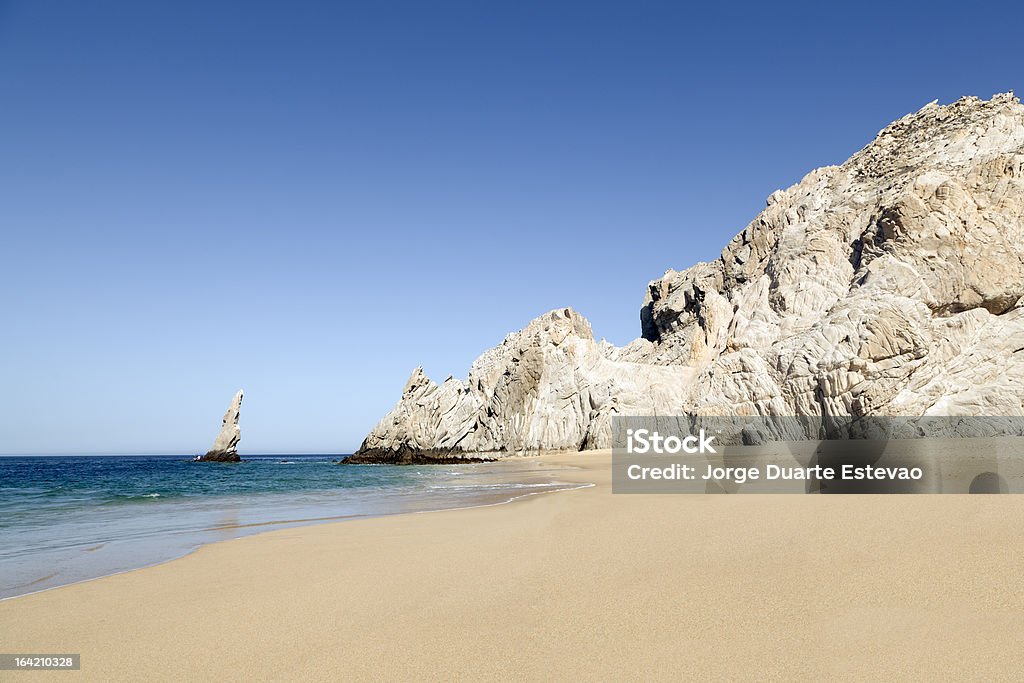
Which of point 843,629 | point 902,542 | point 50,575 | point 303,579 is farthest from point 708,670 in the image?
point 50,575

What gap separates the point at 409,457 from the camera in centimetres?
6144

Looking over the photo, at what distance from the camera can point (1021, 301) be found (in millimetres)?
27219

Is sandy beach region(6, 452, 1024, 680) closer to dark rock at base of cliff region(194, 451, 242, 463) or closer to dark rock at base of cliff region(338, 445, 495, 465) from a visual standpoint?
dark rock at base of cliff region(338, 445, 495, 465)

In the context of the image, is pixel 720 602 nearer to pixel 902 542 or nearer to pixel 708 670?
pixel 708 670

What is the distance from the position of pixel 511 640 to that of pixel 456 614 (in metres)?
→ 0.84

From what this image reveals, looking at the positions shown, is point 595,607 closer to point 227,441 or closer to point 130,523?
point 130,523

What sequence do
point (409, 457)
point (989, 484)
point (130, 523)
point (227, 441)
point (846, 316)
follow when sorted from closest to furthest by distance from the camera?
point (989, 484), point (130, 523), point (846, 316), point (409, 457), point (227, 441)

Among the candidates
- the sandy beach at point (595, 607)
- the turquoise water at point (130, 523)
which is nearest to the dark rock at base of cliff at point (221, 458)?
the turquoise water at point (130, 523)

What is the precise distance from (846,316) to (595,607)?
28.1 m

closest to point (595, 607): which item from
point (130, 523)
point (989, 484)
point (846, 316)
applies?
point (989, 484)

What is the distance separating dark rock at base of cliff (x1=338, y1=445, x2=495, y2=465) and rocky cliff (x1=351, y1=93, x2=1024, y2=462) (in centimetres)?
70

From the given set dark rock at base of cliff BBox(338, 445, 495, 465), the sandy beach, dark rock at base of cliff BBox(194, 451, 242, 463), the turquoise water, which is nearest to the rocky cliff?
dark rock at base of cliff BBox(338, 445, 495, 465)

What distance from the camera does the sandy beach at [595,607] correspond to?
12.7 ft

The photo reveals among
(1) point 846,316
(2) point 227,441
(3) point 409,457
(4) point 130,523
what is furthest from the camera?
(2) point 227,441
